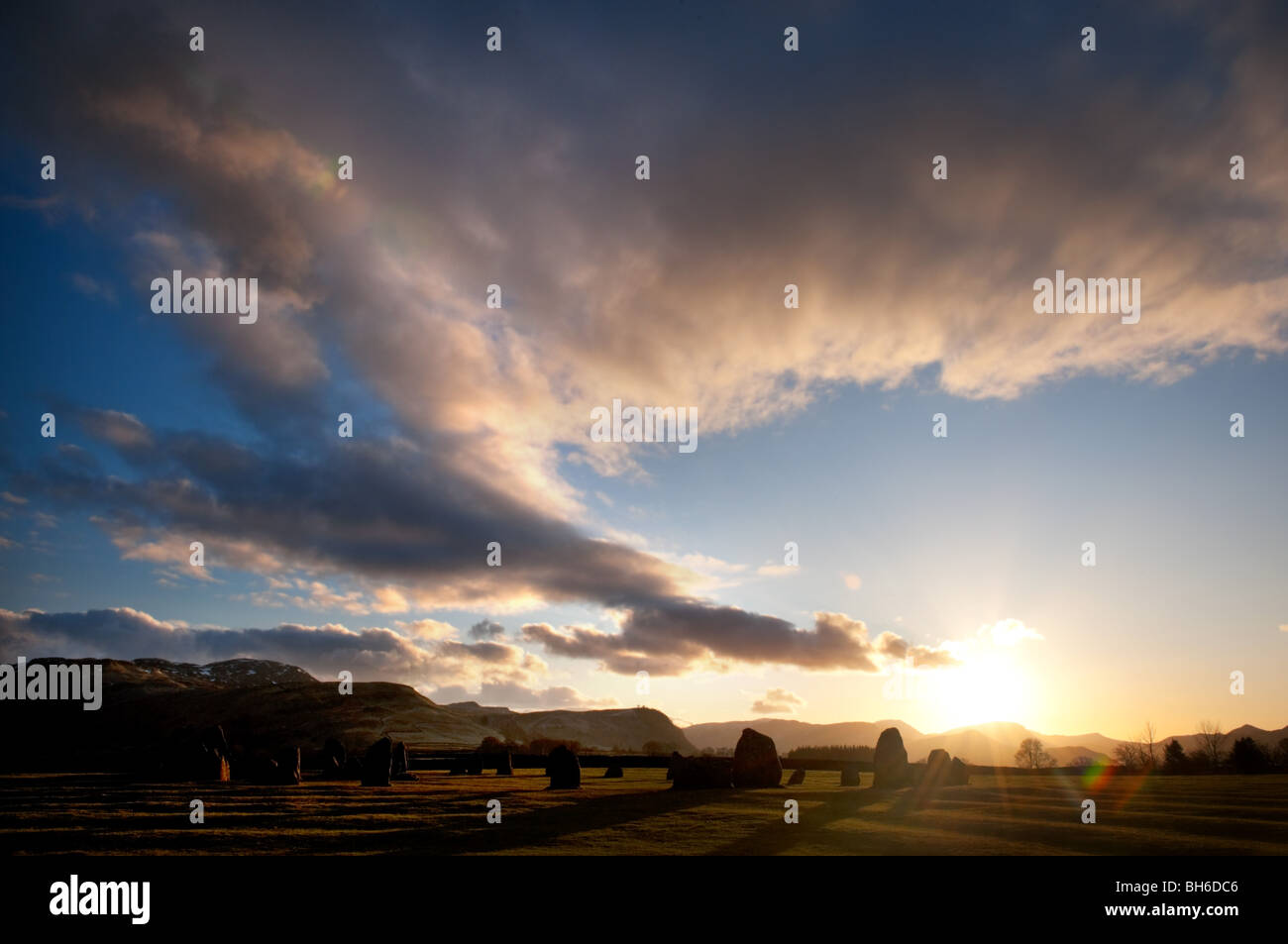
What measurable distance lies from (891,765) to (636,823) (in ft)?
58.2

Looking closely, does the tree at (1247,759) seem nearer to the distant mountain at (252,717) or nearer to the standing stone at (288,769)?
the standing stone at (288,769)

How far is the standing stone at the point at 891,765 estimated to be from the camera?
3119cm

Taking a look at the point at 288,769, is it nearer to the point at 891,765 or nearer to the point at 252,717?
the point at 891,765

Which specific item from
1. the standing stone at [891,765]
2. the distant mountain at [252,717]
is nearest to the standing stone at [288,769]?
the standing stone at [891,765]

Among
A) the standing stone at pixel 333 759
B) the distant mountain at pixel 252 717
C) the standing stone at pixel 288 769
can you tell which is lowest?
the distant mountain at pixel 252 717

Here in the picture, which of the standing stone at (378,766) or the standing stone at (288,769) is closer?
the standing stone at (378,766)

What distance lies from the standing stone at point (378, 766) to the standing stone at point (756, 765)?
16.2m

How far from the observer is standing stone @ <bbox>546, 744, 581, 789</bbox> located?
103 feet

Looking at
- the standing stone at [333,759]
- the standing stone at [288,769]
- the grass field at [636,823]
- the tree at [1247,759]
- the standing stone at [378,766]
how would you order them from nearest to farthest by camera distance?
1. the grass field at [636,823]
2. the standing stone at [378,766]
3. the standing stone at [288,769]
4. the standing stone at [333,759]
5. the tree at [1247,759]

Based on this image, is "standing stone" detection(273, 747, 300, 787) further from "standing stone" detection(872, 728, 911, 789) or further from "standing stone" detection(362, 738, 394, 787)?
"standing stone" detection(872, 728, 911, 789)

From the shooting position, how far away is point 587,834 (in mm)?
16562
